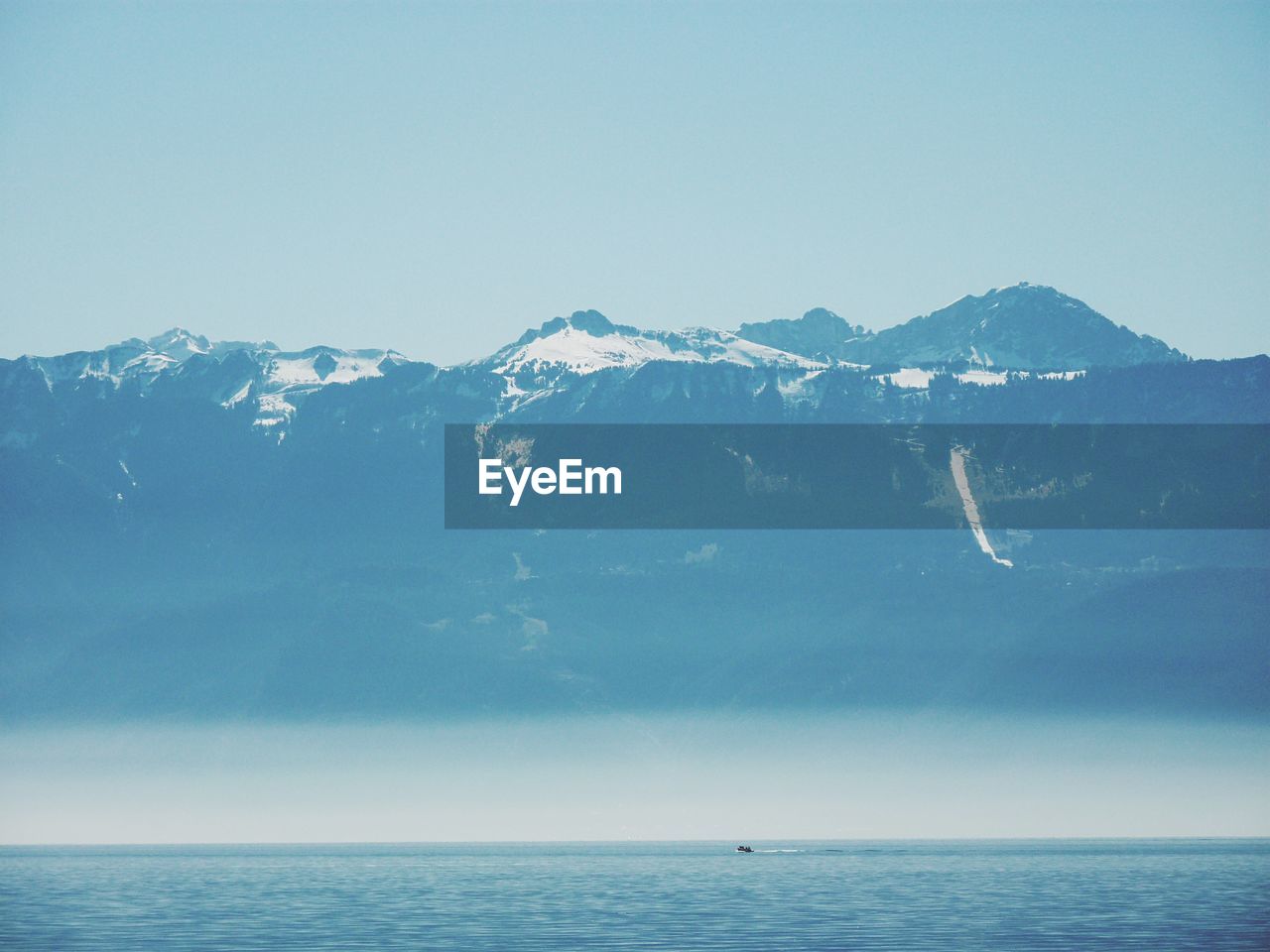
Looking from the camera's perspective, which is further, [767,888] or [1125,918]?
[767,888]

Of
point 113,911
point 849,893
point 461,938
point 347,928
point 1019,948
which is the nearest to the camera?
point 1019,948

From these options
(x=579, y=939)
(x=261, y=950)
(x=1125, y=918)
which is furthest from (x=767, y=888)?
(x=261, y=950)

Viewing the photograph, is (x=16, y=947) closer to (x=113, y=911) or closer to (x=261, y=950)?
(x=261, y=950)

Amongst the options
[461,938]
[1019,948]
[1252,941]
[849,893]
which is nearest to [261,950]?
[461,938]

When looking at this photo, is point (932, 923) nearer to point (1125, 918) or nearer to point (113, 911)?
point (1125, 918)

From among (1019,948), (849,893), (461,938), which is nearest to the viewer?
(1019,948)

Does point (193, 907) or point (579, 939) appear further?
point (193, 907)

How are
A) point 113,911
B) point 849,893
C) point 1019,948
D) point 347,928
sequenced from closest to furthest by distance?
1. point 1019,948
2. point 347,928
3. point 113,911
4. point 849,893

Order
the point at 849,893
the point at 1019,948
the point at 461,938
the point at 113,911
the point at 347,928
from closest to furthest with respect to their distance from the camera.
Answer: the point at 1019,948 → the point at 461,938 → the point at 347,928 → the point at 113,911 → the point at 849,893
